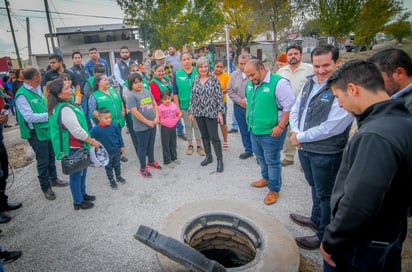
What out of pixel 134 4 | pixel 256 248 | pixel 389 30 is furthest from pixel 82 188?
pixel 389 30

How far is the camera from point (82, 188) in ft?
12.7

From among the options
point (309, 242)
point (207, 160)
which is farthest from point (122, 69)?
point (309, 242)

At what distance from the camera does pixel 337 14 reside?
20.5 meters

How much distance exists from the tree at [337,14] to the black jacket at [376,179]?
2311 centimetres

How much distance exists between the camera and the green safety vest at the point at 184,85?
209 inches

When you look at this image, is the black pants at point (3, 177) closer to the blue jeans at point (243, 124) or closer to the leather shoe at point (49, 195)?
the leather shoe at point (49, 195)

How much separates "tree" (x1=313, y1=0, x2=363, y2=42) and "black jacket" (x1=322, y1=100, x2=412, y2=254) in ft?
75.8

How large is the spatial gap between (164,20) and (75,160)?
72.4ft

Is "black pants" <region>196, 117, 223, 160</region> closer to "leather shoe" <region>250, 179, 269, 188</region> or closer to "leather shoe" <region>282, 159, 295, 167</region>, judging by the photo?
"leather shoe" <region>250, 179, 269, 188</region>

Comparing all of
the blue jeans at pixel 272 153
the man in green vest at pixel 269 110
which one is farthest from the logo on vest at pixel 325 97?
the blue jeans at pixel 272 153

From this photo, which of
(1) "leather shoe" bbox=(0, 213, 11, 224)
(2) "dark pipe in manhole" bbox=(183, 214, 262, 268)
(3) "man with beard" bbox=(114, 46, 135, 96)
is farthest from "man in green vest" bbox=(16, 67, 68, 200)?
(3) "man with beard" bbox=(114, 46, 135, 96)

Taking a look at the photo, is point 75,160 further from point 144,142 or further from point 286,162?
point 286,162

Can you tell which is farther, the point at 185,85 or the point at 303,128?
the point at 185,85

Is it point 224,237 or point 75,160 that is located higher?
point 75,160
